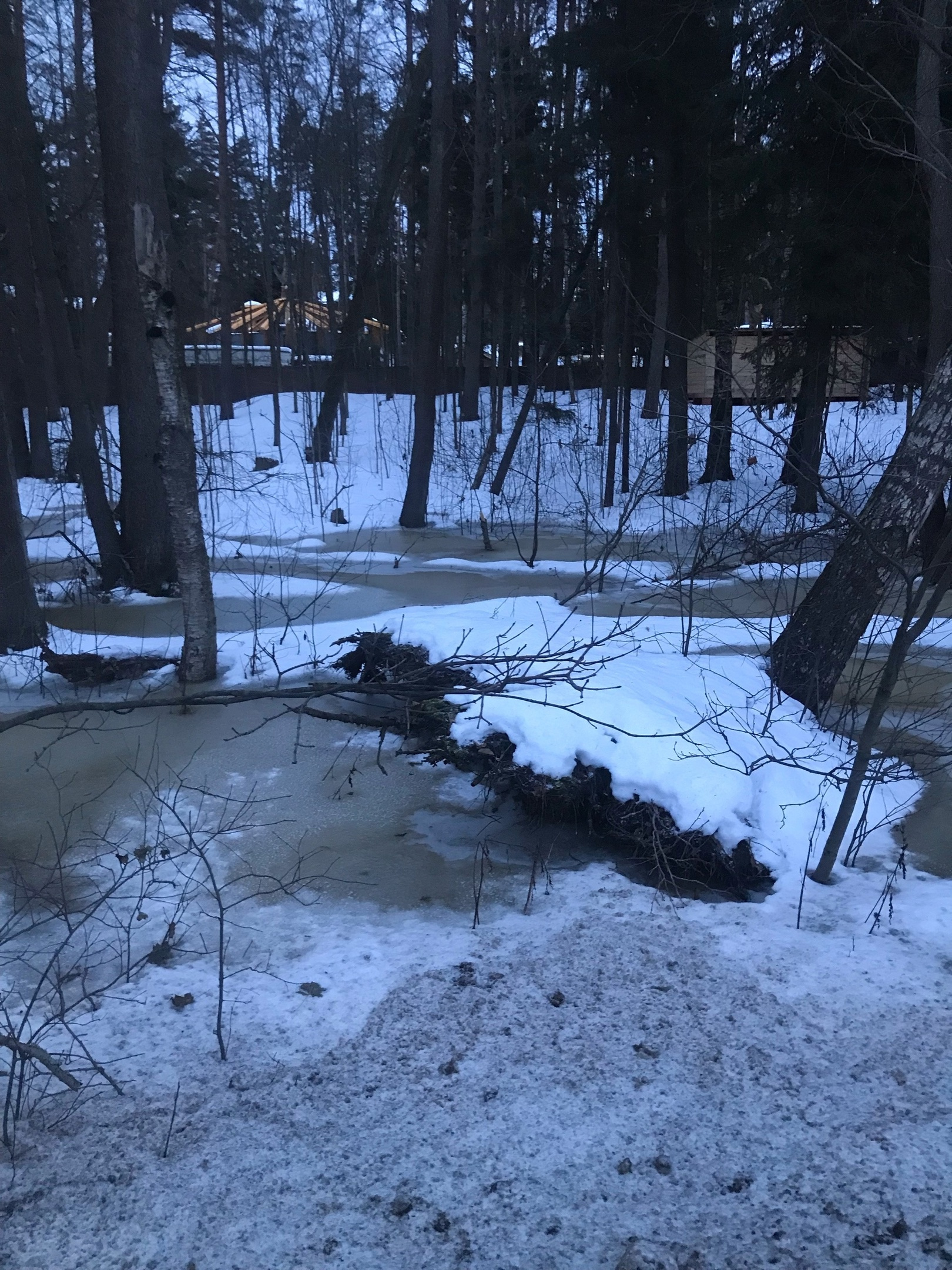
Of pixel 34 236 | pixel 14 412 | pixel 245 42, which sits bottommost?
pixel 14 412

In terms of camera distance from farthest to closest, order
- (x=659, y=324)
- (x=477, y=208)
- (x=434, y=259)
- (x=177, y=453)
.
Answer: (x=477, y=208), (x=659, y=324), (x=434, y=259), (x=177, y=453)

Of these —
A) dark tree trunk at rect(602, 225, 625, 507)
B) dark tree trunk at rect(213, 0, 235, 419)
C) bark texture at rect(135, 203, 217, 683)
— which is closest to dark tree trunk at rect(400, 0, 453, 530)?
dark tree trunk at rect(602, 225, 625, 507)

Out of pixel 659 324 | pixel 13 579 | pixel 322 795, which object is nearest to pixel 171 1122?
pixel 322 795

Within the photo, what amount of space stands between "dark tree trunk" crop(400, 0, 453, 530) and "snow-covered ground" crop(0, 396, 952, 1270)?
11.5 meters

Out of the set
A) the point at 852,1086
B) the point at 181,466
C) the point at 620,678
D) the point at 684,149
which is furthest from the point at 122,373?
the point at 684,149

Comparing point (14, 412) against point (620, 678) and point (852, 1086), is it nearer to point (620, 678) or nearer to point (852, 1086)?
point (620, 678)

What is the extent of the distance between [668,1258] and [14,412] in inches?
862

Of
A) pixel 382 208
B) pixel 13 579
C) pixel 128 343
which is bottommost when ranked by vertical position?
pixel 13 579

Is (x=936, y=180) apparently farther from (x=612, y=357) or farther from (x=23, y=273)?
(x=23, y=273)

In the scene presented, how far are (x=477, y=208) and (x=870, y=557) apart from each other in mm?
19350

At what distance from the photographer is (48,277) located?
1184 centimetres

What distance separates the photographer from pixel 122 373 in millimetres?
10773

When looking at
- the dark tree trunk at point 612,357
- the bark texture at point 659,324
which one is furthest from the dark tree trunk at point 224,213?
the bark texture at point 659,324

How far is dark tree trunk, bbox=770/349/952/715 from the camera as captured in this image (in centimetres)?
626
